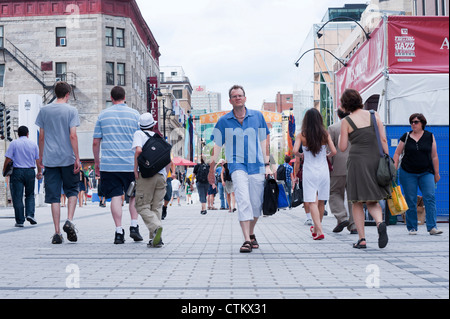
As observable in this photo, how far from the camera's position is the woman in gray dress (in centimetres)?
737

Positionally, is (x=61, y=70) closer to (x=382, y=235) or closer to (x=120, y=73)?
(x=120, y=73)

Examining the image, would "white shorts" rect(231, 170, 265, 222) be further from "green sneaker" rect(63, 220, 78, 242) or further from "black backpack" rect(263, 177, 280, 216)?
"green sneaker" rect(63, 220, 78, 242)

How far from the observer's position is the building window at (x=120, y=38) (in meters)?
47.9

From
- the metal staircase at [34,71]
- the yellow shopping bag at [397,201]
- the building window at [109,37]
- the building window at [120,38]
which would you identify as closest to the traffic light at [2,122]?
the yellow shopping bag at [397,201]

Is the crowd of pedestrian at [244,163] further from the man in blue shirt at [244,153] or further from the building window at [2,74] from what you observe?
the building window at [2,74]

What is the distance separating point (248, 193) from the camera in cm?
746

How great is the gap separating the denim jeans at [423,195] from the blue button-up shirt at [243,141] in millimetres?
3089

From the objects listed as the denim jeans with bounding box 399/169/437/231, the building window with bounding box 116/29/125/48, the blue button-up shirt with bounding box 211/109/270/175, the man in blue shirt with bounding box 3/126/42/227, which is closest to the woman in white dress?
the blue button-up shirt with bounding box 211/109/270/175

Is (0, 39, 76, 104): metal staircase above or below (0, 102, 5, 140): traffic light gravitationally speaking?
above

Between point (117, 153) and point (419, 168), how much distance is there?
179 inches

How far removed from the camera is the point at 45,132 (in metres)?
8.53

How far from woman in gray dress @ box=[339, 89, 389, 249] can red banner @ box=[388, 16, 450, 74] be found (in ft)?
18.1
